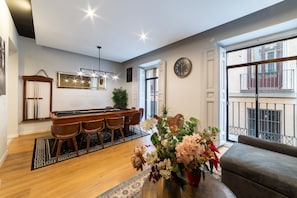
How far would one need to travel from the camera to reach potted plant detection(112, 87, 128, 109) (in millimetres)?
6465

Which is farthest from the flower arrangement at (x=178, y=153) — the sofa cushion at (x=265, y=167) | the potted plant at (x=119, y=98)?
the potted plant at (x=119, y=98)

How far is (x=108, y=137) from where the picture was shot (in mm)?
4258

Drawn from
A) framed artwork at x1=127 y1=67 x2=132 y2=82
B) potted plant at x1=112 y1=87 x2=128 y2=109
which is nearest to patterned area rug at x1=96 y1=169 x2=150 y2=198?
potted plant at x1=112 y1=87 x2=128 y2=109

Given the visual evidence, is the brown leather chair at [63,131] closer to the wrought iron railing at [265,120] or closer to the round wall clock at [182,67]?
the round wall clock at [182,67]

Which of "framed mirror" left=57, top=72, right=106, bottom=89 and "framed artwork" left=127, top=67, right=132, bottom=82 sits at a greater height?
"framed artwork" left=127, top=67, right=132, bottom=82

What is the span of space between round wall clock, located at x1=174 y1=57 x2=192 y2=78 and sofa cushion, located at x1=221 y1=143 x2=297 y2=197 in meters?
2.70

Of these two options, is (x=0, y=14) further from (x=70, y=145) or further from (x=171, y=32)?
(x=171, y=32)

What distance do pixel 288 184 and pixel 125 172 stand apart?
207 cm

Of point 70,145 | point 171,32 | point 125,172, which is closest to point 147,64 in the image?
point 171,32

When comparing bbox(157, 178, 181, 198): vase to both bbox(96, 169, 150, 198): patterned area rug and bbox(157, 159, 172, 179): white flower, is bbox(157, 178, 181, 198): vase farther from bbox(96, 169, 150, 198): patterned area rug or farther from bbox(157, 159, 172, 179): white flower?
bbox(96, 169, 150, 198): patterned area rug

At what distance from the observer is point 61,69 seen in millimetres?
5273

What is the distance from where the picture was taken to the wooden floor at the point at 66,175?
74.1 inches

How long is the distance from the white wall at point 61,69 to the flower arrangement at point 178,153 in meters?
5.31

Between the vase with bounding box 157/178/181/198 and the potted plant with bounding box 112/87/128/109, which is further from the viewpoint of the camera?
the potted plant with bounding box 112/87/128/109
